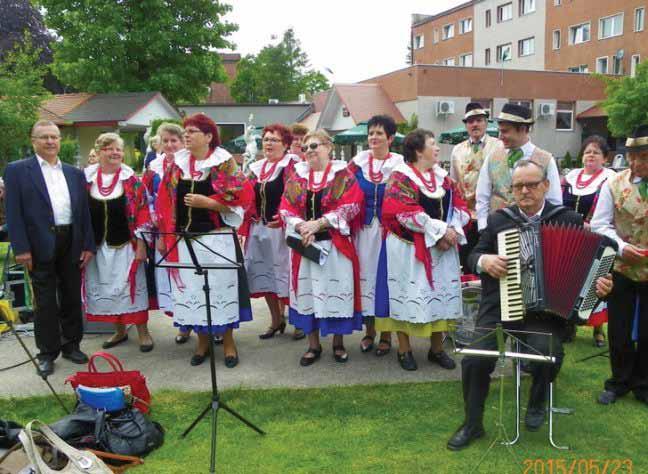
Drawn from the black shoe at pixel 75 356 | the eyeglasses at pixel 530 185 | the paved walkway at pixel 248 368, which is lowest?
the paved walkway at pixel 248 368

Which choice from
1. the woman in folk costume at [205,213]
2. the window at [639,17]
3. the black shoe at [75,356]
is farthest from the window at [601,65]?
the black shoe at [75,356]

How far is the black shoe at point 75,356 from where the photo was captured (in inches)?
216

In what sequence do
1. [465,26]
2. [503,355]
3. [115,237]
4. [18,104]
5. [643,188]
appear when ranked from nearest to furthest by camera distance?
[503,355] → [643,188] → [115,237] → [18,104] → [465,26]

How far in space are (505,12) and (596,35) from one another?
781 centimetres

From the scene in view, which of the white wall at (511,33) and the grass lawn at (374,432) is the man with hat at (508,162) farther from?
the white wall at (511,33)

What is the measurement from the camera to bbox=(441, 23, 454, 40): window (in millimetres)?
44237

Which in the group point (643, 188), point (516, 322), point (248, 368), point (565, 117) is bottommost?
point (248, 368)

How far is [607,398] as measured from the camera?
14.7 feet

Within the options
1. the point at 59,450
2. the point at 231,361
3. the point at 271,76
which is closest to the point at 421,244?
the point at 231,361

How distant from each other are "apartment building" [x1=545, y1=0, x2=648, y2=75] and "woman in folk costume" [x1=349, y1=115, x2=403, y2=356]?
30855mm

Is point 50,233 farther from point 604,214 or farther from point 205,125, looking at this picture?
point 604,214

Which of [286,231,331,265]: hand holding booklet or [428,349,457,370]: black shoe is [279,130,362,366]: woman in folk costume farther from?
[428,349,457,370]: black shoe

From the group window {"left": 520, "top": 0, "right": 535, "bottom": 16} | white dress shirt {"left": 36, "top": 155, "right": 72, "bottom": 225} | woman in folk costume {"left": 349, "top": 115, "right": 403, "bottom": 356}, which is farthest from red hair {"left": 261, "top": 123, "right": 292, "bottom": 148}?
window {"left": 520, "top": 0, "right": 535, "bottom": 16}
